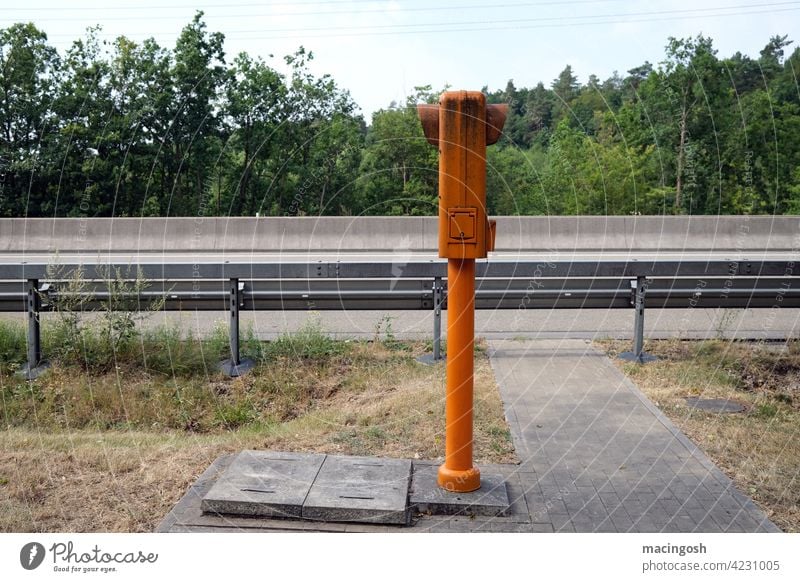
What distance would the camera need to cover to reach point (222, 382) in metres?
8.73

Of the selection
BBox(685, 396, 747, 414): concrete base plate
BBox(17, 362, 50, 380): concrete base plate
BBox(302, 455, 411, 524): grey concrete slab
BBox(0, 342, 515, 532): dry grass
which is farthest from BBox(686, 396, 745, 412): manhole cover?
BBox(17, 362, 50, 380): concrete base plate

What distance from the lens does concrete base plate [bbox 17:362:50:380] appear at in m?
8.65

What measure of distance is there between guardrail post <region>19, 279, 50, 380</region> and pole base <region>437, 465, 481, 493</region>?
512 centimetres

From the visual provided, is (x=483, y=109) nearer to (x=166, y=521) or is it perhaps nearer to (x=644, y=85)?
(x=166, y=521)

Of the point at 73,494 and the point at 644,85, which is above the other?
the point at 644,85

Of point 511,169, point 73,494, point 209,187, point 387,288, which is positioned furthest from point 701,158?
point 73,494

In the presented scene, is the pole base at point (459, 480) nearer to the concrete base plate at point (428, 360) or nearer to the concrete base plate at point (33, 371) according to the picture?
the concrete base plate at point (428, 360)

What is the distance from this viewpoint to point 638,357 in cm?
947

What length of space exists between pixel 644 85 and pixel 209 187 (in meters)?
9.73

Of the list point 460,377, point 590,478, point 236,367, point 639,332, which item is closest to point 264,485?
point 460,377

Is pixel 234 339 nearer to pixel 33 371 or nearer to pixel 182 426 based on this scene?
pixel 182 426

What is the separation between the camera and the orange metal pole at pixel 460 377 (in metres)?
5.37

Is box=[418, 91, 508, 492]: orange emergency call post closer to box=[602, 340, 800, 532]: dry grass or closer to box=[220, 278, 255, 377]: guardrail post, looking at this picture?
box=[602, 340, 800, 532]: dry grass

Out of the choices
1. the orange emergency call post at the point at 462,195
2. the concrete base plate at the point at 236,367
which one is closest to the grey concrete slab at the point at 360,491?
the orange emergency call post at the point at 462,195
